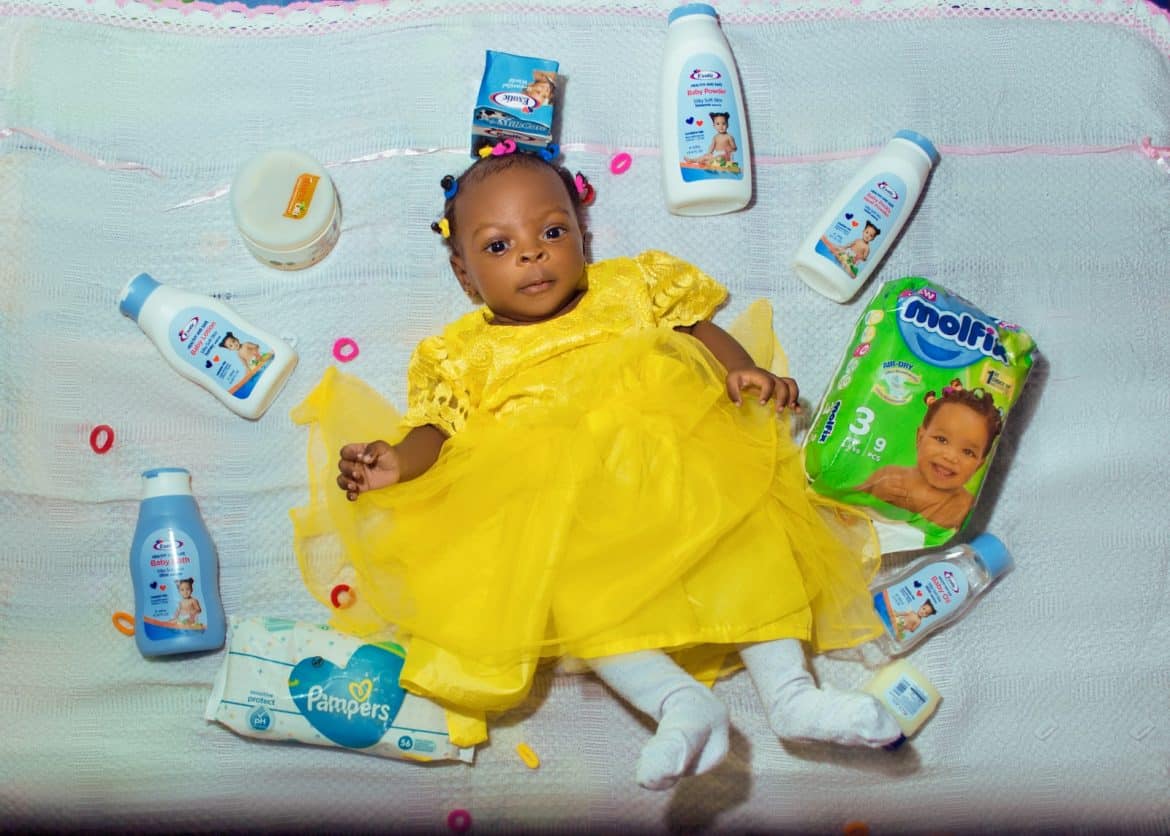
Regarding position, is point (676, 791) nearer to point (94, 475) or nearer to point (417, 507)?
point (417, 507)

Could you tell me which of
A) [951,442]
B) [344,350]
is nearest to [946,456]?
[951,442]

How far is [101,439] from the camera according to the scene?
4.24ft

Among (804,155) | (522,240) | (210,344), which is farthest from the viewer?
→ (804,155)

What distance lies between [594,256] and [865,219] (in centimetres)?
34

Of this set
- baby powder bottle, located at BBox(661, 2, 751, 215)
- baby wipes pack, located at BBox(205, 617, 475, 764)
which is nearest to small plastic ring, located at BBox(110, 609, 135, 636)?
baby wipes pack, located at BBox(205, 617, 475, 764)

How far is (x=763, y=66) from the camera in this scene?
4.62 ft

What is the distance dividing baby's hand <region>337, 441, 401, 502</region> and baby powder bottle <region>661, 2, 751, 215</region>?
1.61ft

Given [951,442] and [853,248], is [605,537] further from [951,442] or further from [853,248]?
[853,248]

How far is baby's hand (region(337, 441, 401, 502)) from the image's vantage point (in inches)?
44.6

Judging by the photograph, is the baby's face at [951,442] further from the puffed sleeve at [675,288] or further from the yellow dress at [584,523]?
the puffed sleeve at [675,288]

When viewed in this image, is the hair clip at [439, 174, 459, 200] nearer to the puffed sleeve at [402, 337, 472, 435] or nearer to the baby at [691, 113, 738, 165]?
the puffed sleeve at [402, 337, 472, 435]

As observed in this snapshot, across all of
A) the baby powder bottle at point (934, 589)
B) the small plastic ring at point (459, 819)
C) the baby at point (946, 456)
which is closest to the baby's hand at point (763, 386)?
the baby at point (946, 456)

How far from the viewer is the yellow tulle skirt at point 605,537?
1.08 metres

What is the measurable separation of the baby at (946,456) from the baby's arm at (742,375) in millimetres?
130
